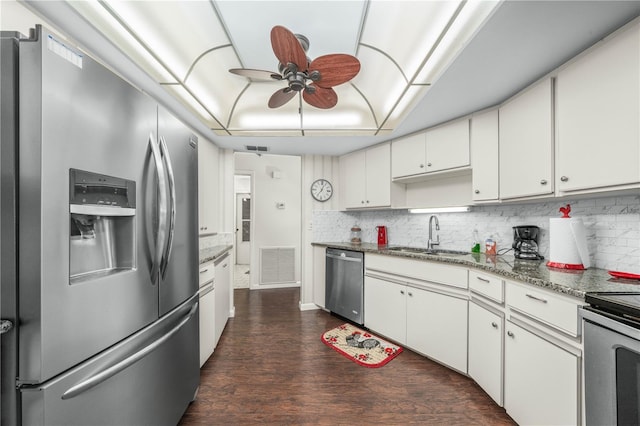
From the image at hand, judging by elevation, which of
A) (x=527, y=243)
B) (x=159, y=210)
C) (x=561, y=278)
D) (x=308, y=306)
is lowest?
(x=308, y=306)

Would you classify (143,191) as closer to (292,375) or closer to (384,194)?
(292,375)

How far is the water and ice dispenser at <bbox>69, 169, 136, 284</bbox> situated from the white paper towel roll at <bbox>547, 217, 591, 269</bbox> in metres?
2.50

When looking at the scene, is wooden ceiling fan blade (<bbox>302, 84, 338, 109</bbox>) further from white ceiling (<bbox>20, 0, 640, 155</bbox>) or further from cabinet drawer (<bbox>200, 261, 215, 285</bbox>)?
cabinet drawer (<bbox>200, 261, 215, 285</bbox>)

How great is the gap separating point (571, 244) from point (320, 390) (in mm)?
2013

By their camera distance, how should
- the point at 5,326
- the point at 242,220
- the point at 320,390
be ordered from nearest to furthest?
the point at 5,326, the point at 320,390, the point at 242,220

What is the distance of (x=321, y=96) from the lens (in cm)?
194

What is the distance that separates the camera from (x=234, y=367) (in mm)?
2197

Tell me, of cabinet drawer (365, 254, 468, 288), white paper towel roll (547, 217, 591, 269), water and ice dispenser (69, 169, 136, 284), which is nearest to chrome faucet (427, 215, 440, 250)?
cabinet drawer (365, 254, 468, 288)

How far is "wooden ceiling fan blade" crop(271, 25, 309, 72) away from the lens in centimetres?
133

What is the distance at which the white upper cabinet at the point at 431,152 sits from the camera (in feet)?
8.02

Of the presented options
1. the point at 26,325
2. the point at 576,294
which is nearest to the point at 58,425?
the point at 26,325

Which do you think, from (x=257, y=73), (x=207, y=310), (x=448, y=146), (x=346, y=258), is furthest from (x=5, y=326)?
(x=448, y=146)

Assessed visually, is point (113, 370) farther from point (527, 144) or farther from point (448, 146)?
point (448, 146)

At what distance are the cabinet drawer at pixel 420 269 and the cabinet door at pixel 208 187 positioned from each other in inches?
74.0
